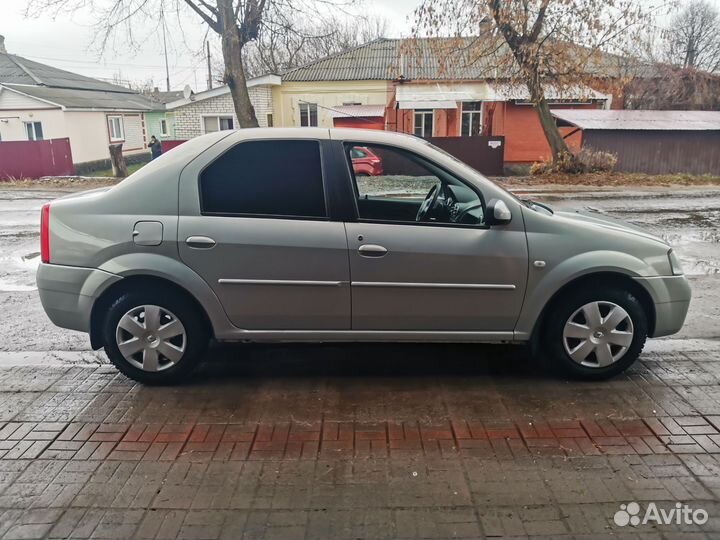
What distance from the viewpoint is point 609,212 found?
1220 cm

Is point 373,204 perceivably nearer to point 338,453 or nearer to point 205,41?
point 338,453

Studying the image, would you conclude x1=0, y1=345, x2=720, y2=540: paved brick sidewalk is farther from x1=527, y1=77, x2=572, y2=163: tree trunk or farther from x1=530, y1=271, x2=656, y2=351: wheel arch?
x1=527, y1=77, x2=572, y2=163: tree trunk

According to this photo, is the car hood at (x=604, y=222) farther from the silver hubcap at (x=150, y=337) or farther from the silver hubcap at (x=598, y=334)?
the silver hubcap at (x=150, y=337)

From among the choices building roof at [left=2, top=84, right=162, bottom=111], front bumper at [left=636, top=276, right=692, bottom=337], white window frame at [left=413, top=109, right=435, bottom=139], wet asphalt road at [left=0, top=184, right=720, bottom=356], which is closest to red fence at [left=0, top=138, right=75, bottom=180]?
wet asphalt road at [left=0, top=184, right=720, bottom=356]

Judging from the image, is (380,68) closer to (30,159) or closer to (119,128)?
(30,159)

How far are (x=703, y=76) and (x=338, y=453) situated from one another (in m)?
29.5

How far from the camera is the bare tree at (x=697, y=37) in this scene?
124ft

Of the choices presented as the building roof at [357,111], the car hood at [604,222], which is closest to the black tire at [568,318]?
the car hood at [604,222]

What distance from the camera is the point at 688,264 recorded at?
24.8ft

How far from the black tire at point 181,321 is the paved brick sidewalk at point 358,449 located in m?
0.11

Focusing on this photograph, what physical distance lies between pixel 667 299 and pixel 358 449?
2435 millimetres

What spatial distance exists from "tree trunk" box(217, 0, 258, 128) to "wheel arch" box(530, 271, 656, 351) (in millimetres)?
17187

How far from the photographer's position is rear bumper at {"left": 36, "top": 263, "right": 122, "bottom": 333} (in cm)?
385

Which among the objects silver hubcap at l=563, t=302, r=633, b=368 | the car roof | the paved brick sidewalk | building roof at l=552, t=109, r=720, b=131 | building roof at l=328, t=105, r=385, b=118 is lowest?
the paved brick sidewalk
